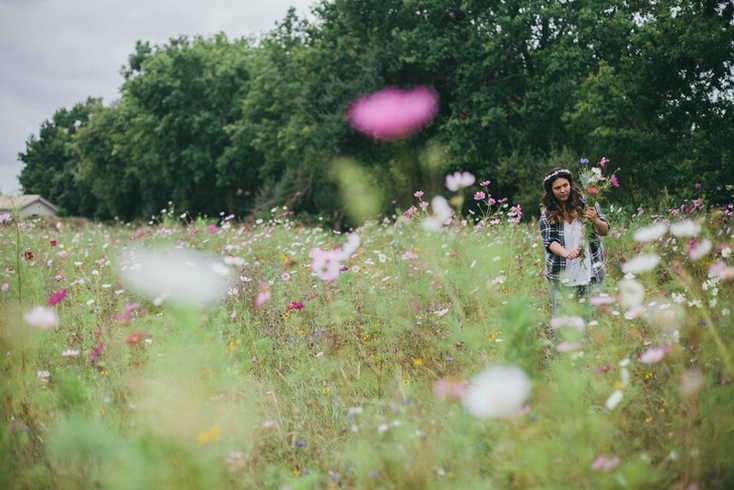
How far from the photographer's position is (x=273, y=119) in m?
26.9

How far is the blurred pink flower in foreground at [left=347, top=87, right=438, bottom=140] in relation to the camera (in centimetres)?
1747

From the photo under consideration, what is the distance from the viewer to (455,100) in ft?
57.7

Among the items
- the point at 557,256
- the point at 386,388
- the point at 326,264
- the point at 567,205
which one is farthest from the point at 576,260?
the point at 326,264

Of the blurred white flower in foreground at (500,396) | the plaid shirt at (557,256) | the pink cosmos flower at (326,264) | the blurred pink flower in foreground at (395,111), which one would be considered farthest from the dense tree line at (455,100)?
the plaid shirt at (557,256)

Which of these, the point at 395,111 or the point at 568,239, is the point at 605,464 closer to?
the point at 568,239

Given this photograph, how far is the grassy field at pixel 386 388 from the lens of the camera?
192cm

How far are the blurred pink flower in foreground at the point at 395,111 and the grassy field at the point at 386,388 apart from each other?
1349cm

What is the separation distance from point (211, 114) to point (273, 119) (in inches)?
193

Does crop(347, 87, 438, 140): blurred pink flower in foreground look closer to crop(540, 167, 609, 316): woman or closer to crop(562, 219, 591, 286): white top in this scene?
crop(540, 167, 609, 316): woman

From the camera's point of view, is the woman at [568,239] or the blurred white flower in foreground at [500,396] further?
the woman at [568,239]

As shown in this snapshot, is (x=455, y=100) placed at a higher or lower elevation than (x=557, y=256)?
higher

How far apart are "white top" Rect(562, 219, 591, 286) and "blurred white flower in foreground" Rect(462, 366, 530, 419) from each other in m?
1.83

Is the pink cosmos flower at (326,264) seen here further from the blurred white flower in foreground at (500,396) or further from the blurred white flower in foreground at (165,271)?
the blurred white flower in foreground at (165,271)

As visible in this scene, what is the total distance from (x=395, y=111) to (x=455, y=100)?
214cm
